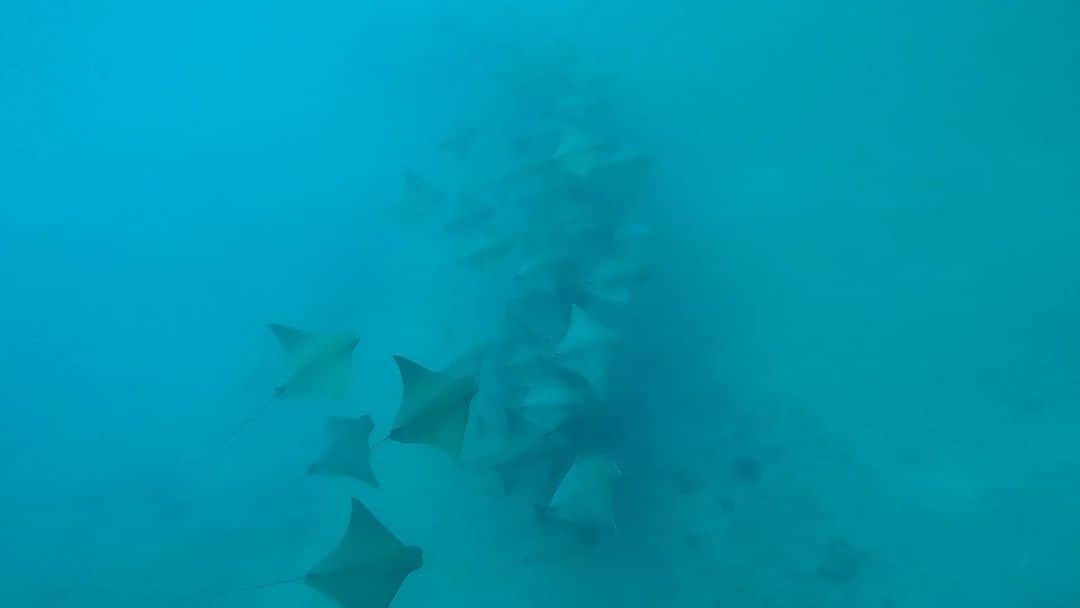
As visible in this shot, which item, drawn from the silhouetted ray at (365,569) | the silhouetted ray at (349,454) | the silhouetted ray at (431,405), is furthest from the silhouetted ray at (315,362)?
the silhouetted ray at (365,569)

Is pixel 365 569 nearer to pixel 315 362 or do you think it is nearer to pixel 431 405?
pixel 431 405

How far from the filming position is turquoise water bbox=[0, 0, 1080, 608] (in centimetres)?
258

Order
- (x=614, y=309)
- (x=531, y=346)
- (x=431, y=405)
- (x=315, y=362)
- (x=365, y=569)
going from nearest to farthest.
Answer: (x=365, y=569), (x=431, y=405), (x=315, y=362), (x=531, y=346), (x=614, y=309)

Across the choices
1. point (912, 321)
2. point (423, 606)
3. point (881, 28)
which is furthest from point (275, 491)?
point (881, 28)

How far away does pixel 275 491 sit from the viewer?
3.24 m

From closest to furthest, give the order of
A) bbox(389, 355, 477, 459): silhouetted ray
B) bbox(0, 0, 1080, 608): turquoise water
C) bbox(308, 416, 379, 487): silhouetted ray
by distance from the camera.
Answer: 1. bbox(389, 355, 477, 459): silhouetted ray
2. bbox(308, 416, 379, 487): silhouetted ray
3. bbox(0, 0, 1080, 608): turquoise water

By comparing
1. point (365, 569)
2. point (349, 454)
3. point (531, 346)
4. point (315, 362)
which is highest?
point (531, 346)

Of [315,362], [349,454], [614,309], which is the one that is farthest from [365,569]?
[614,309]

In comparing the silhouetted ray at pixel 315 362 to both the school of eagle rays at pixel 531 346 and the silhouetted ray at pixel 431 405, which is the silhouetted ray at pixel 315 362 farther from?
the silhouetted ray at pixel 431 405

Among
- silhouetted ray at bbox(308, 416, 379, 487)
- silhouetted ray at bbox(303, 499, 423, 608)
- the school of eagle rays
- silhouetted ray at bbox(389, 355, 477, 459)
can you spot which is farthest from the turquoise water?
silhouetted ray at bbox(303, 499, 423, 608)

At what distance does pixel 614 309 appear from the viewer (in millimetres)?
2883

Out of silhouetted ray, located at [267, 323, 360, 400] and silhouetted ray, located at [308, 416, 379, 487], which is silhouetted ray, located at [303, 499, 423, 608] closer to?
silhouetted ray, located at [308, 416, 379, 487]

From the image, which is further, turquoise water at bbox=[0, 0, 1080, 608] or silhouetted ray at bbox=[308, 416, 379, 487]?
turquoise water at bbox=[0, 0, 1080, 608]

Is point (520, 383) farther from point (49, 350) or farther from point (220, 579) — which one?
point (49, 350)
